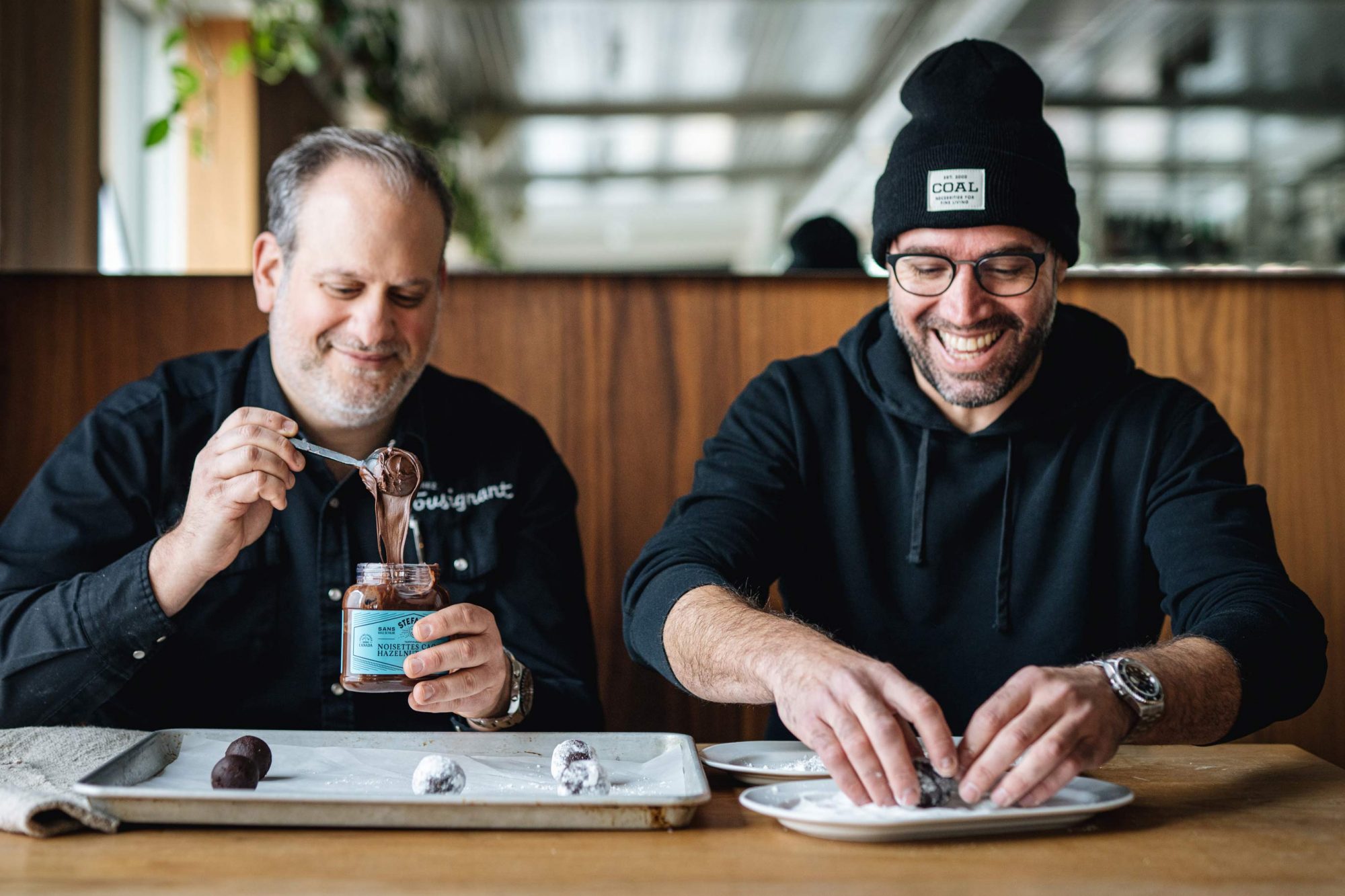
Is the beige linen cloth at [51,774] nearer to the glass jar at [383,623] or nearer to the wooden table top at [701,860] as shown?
the wooden table top at [701,860]

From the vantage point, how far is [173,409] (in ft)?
5.42

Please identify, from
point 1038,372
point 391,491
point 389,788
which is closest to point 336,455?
point 391,491

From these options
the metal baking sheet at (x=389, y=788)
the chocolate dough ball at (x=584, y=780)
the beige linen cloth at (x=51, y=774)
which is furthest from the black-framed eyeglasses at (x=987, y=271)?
the beige linen cloth at (x=51, y=774)

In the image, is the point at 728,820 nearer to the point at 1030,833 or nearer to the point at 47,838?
the point at 1030,833

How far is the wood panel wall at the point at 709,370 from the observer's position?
7.39ft

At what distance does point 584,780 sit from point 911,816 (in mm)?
291

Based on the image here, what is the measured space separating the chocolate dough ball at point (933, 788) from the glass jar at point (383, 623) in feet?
1.57

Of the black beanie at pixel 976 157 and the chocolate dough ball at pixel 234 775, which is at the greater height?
the black beanie at pixel 976 157

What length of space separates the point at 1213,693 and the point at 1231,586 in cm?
20

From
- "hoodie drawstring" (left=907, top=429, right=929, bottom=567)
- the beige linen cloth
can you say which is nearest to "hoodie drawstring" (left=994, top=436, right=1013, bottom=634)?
"hoodie drawstring" (left=907, top=429, right=929, bottom=567)

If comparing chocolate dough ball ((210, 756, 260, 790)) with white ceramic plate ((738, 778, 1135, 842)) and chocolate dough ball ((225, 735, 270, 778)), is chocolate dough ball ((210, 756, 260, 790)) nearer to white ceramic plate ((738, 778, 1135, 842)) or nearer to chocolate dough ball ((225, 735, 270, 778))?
chocolate dough ball ((225, 735, 270, 778))

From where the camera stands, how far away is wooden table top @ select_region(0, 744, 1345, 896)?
87 cm

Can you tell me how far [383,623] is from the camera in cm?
113

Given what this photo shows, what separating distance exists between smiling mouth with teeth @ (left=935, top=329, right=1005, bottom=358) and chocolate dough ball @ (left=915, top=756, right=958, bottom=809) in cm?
75
